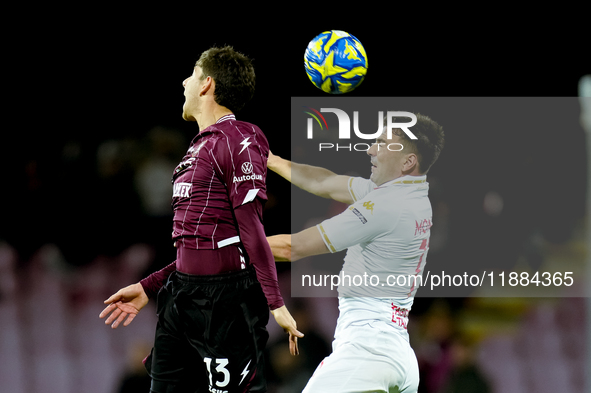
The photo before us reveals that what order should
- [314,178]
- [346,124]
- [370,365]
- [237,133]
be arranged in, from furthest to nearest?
1. [346,124]
2. [314,178]
3. [370,365]
4. [237,133]

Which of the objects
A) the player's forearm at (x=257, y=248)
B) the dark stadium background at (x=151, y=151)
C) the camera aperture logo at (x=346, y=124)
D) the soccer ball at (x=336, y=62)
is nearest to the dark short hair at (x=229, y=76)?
the player's forearm at (x=257, y=248)

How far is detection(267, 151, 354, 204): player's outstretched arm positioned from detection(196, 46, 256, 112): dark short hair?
32.8 inches

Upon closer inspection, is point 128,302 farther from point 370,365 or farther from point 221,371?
point 370,365

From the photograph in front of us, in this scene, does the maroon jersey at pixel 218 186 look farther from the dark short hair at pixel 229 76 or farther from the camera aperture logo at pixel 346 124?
the camera aperture logo at pixel 346 124

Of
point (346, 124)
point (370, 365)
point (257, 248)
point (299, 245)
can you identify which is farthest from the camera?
point (346, 124)

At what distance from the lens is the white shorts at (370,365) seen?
96.5 inches

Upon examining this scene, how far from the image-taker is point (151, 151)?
387cm

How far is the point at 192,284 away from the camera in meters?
2.07

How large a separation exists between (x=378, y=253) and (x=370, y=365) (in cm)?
54

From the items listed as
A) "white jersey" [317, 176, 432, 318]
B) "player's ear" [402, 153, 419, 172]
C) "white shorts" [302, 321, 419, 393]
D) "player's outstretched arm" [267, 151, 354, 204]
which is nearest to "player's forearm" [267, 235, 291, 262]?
"white jersey" [317, 176, 432, 318]

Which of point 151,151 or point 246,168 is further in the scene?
point 151,151

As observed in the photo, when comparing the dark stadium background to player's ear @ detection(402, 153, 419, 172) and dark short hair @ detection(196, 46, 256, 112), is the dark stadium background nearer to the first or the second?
player's ear @ detection(402, 153, 419, 172)

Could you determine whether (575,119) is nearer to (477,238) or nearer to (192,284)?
(477,238)

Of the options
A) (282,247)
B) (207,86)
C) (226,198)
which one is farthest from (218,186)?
(282,247)
